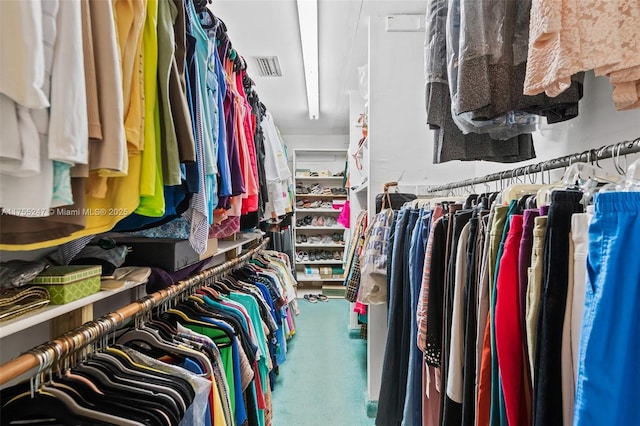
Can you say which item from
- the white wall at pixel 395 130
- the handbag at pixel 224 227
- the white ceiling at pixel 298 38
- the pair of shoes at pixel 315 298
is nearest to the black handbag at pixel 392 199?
the white wall at pixel 395 130

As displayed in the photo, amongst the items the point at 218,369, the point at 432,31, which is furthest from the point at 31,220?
the point at 432,31

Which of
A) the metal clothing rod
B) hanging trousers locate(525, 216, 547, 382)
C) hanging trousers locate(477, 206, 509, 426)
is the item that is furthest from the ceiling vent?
hanging trousers locate(525, 216, 547, 382)

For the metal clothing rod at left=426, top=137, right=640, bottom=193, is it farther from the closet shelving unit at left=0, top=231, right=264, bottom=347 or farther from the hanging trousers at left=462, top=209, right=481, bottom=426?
the closet shelving unit at left=0, top=231, right=264, bottom=347

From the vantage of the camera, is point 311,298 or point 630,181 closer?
point 630,181

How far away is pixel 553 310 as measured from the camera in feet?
2.02

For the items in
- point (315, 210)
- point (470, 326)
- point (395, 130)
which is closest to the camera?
point (470, 326)

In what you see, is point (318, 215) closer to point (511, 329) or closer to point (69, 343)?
point (69, 343)

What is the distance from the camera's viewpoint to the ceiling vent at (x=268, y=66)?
312 cm

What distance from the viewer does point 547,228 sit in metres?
0.64

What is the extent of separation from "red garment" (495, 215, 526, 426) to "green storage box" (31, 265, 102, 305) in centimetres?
104

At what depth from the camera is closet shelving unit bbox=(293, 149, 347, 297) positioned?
18.5 feet

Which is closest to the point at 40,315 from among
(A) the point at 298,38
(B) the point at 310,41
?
(B) the point at 310,41

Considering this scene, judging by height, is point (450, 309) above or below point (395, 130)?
below

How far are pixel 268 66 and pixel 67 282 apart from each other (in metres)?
2.82
